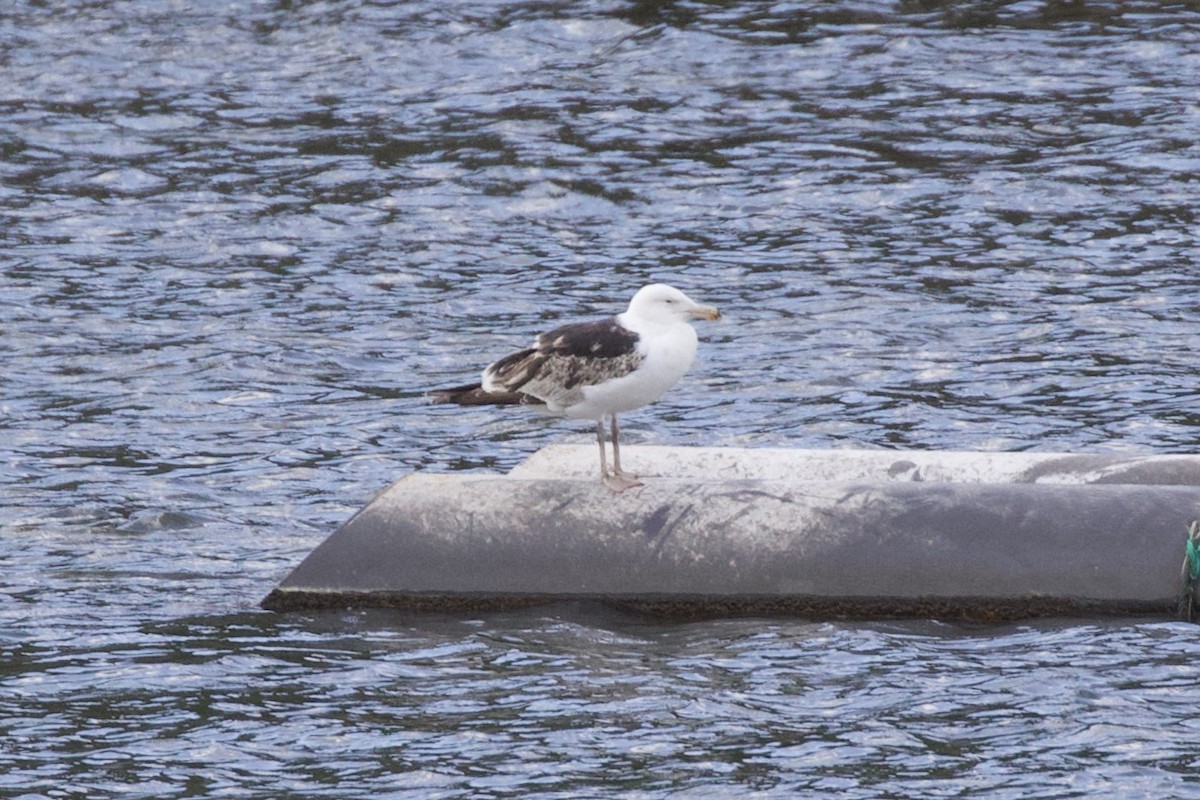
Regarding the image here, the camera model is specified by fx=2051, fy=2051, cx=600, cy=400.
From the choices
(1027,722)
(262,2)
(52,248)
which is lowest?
(1027,722)

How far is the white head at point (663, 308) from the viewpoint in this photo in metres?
9.35

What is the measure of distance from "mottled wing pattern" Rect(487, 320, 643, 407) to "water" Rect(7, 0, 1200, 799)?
107 centimetres

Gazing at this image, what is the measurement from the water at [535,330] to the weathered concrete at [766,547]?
17 cm

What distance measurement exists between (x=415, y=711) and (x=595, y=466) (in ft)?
7.94

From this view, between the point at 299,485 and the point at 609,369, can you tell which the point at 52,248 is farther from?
the point at 609,369

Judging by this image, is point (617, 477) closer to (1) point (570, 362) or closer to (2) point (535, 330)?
(1) point (570, 362)

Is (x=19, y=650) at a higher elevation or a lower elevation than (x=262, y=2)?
lower

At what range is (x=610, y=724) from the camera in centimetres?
809

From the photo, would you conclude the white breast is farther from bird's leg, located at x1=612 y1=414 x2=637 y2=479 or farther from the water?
the water

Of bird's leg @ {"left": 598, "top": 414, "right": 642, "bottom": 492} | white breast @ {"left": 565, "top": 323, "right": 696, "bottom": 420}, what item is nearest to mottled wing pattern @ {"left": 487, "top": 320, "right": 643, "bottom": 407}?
white breast @ {"left": 565, "top": 323, "right": 696, "bottom": 420}

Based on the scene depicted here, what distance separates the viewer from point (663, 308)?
938 centimetres

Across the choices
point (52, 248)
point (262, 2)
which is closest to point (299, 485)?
point (52, 248)

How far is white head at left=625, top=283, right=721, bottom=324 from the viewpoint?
9.35 metres

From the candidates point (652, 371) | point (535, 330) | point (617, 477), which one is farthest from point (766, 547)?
point (535, 330)
